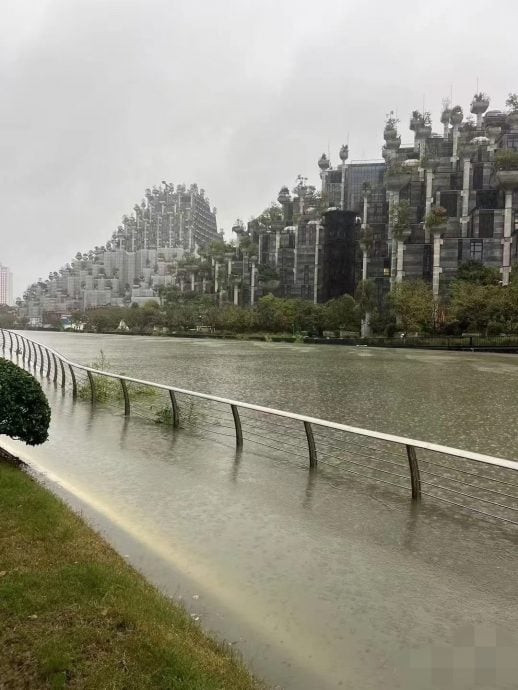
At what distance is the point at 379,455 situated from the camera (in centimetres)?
829

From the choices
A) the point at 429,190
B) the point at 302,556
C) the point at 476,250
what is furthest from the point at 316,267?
the point at 302,556

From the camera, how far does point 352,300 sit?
68.3m

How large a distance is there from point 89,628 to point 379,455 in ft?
19.4

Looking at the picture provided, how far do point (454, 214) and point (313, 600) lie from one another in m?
75.0

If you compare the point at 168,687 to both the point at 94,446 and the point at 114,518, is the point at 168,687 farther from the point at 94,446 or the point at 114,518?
the point at 94,446

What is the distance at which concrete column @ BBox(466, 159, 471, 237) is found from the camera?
70.4 meters

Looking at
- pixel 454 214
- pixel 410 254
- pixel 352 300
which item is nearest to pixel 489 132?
pixel 454 214

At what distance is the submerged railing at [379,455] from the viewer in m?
5.87

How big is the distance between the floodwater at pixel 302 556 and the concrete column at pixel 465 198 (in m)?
66.1

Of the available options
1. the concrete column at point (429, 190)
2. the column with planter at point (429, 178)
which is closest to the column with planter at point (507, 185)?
the concrete column at point (429, 190)

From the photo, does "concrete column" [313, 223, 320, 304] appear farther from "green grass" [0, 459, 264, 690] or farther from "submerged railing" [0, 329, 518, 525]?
"green grass" [0, 459, 264, 690]

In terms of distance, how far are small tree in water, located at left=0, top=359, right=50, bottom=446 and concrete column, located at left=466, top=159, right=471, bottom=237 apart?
70.0 metres

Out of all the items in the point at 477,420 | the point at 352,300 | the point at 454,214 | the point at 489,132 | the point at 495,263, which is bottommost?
the point at 477,420

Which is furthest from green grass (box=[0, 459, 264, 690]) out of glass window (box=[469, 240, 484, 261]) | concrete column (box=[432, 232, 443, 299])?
glass window (box=[469, 240, 484, 261])
